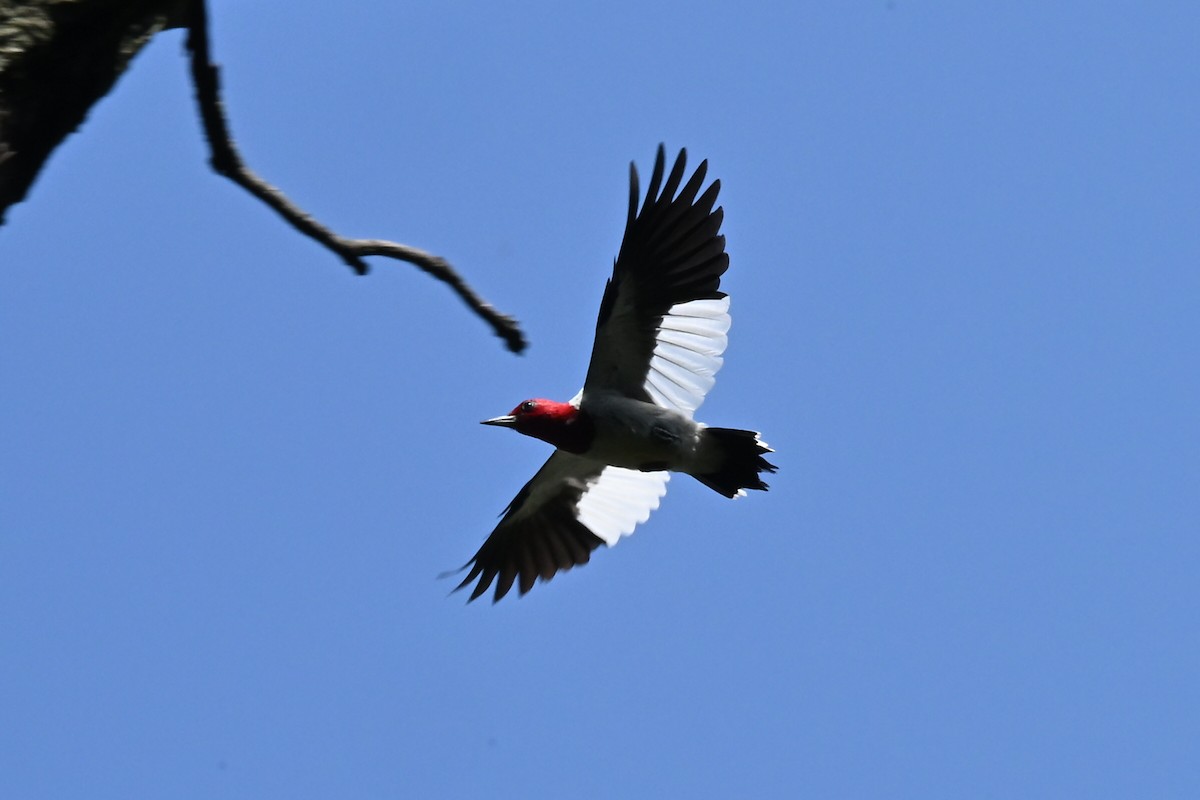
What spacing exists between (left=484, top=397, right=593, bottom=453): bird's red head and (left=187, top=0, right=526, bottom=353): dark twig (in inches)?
129

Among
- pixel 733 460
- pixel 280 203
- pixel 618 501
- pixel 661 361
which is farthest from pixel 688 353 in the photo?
pixel 280 203

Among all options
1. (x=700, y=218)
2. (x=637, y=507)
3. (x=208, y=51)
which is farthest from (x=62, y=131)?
(x=637, y=507)

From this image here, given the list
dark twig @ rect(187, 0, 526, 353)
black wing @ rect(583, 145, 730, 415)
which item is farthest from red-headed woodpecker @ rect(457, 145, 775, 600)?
dark twig @ rect(187, 0, 526, 353)

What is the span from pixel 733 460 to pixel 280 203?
383 centimetres

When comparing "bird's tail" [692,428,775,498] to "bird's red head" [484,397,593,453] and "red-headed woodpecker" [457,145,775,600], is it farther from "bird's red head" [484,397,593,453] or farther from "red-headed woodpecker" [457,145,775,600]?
"bird's red head" [484,397,593,453]

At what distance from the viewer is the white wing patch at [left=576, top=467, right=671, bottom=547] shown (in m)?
7.33

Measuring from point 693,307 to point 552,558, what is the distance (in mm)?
2056

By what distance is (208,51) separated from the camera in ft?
8.79

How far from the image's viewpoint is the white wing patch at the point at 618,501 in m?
7.33

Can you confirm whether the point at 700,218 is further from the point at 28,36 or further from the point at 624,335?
the point at 28,36

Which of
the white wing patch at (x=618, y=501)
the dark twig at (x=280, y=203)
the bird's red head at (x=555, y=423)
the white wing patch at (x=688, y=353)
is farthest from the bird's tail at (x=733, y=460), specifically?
the dark twig at (x=280, y=203)

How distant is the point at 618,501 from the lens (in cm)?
743

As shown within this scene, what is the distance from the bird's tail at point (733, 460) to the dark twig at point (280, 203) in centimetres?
333

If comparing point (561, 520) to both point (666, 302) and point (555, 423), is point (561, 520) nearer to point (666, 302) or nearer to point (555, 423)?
point (555, 423)
